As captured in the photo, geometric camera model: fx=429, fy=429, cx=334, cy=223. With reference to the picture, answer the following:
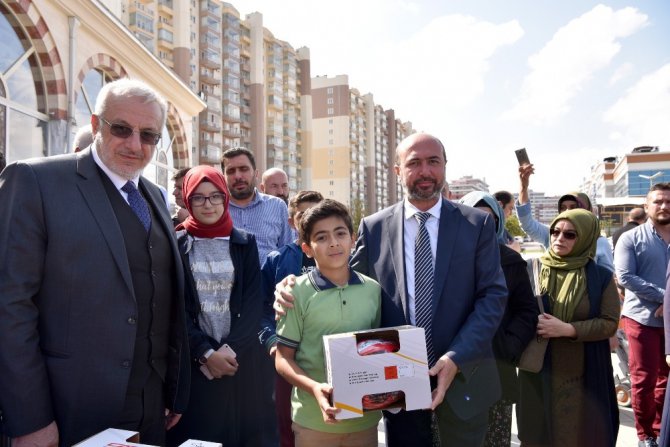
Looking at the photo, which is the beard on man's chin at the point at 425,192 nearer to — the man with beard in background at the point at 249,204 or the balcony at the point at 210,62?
the man with beard in background at the point at 249,204

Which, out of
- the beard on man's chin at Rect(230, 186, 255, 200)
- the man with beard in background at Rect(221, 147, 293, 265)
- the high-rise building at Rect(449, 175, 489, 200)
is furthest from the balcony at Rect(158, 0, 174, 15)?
the high-rise building at Rect(449, 175, 489, 200)

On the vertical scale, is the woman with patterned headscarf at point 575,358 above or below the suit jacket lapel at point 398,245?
below

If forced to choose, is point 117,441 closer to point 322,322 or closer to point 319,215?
point 322,322

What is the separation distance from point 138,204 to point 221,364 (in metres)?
1.03

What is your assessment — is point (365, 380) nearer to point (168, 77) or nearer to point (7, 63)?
point (7, 63)

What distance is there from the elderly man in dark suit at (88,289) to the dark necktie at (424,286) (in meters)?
1.26

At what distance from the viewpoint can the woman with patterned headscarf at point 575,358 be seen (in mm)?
Answer: 2773

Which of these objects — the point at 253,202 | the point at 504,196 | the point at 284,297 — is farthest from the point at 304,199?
the point at 504,196

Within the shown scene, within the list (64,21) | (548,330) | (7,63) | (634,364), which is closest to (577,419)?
(548,330)

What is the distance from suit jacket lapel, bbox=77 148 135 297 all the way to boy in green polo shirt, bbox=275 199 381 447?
30.5 inches

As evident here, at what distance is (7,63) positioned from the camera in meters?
7.29

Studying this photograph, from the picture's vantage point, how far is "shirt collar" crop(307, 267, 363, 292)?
2146 millimetres

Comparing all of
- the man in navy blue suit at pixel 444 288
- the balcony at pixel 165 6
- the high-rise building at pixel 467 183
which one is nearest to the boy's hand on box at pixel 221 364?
the man in navy blue suit at pixel 444 288

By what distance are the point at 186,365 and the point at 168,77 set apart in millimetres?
12021
